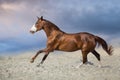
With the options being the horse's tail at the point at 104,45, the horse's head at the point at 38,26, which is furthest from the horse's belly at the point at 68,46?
the horse's tail at the point at 104,45

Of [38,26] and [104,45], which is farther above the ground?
[38,26]

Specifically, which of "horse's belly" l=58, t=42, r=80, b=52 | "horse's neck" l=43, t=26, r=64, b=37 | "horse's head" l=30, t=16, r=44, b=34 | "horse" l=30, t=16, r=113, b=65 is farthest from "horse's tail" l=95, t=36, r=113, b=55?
"horse's head" l=30, t=16, r=44, b=34

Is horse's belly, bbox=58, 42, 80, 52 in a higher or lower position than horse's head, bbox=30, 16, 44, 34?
lower

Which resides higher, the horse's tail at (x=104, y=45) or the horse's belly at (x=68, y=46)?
the horse's tail at (x=104, y=45)

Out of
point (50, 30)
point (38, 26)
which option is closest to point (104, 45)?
point (50, 30)

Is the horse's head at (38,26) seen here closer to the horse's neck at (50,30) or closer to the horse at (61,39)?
the horse at (61,39)

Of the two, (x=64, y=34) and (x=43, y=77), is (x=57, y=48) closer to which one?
(x=64, y=34)

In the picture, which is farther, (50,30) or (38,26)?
(50,30)

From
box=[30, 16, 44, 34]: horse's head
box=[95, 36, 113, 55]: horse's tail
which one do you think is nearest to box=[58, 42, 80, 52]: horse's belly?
box=[30, 16, 44, 34]: horse's head

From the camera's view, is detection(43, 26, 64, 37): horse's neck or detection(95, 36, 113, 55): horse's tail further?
detection(95, 36, 113, 55): horse's tail

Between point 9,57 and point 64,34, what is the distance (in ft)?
13.5

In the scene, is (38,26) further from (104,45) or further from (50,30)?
(104,45)

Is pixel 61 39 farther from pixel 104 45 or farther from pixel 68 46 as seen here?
pixel 104 45

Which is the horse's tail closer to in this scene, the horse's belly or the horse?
the horse
